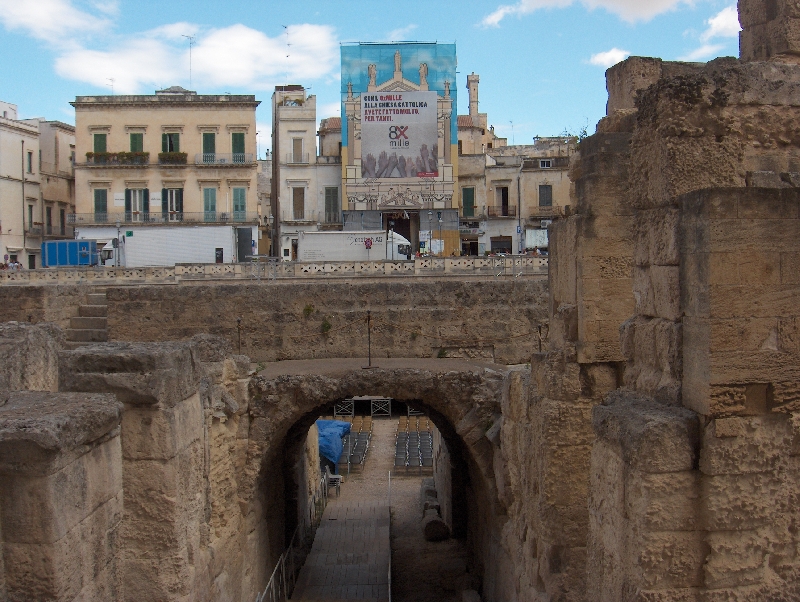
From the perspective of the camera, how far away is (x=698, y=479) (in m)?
4.14

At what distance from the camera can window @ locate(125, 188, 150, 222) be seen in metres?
29.3

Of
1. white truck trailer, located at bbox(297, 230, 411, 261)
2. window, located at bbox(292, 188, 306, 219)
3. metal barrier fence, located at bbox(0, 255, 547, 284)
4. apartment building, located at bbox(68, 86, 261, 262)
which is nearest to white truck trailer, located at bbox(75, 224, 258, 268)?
apartment building, located at bbox(68, 86, 261, 262)

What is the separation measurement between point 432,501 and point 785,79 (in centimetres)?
1407

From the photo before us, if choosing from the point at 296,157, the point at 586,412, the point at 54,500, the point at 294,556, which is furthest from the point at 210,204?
the point at 54,500

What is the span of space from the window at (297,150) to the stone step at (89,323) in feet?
58.3

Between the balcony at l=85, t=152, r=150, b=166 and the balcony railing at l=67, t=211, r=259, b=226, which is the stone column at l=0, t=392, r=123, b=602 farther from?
the balcony at l=85, t=152, r=150, b=166

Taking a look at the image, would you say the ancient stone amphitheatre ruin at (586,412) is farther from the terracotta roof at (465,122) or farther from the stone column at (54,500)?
the terracotta roof at (465,122)

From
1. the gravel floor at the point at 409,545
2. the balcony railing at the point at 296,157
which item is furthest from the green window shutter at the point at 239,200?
the gravel floor at the point at 409,545

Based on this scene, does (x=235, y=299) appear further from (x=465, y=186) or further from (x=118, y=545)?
(x=465, y=186)

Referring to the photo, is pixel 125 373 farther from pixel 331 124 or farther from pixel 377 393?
pixel 331 124

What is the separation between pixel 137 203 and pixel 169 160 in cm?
201

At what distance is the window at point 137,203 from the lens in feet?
96.1

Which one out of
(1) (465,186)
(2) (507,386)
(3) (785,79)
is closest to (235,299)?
(2) (507,386)

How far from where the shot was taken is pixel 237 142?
1166 inches
